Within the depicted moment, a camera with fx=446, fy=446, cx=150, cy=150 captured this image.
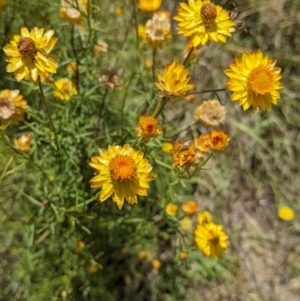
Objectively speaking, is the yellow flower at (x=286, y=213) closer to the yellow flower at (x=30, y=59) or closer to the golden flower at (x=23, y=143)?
the golden flower at (x=23, y=143)

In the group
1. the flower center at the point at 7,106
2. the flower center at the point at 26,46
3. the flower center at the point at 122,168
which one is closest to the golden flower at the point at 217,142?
the flower center at the point at 122,168

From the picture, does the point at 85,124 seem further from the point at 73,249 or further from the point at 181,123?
the point at 181,123

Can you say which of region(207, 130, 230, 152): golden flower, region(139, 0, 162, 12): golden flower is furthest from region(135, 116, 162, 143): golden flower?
region(139, 0, 162, 12): golden flower

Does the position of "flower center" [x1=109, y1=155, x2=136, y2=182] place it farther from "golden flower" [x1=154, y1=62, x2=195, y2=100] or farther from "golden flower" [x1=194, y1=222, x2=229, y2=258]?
"golden flower" [x1=194, y1=222, x2=229, y2=258]

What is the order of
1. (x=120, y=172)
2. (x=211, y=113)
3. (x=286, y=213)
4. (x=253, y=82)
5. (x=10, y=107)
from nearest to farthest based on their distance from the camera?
(x=120, y=172) → (x=253, y=82) → (x=10, y=107) → (x=211, y=113) → (x=286, y=213)

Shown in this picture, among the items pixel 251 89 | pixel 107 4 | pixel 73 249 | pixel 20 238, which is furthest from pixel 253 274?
pixel 107 4

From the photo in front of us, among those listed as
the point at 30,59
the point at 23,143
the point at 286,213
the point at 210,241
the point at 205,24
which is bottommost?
the point at 286,213

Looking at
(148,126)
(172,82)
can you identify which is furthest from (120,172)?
(172,82)

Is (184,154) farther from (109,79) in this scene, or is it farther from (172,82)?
(109,79)

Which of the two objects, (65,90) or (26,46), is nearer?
(26,46)
